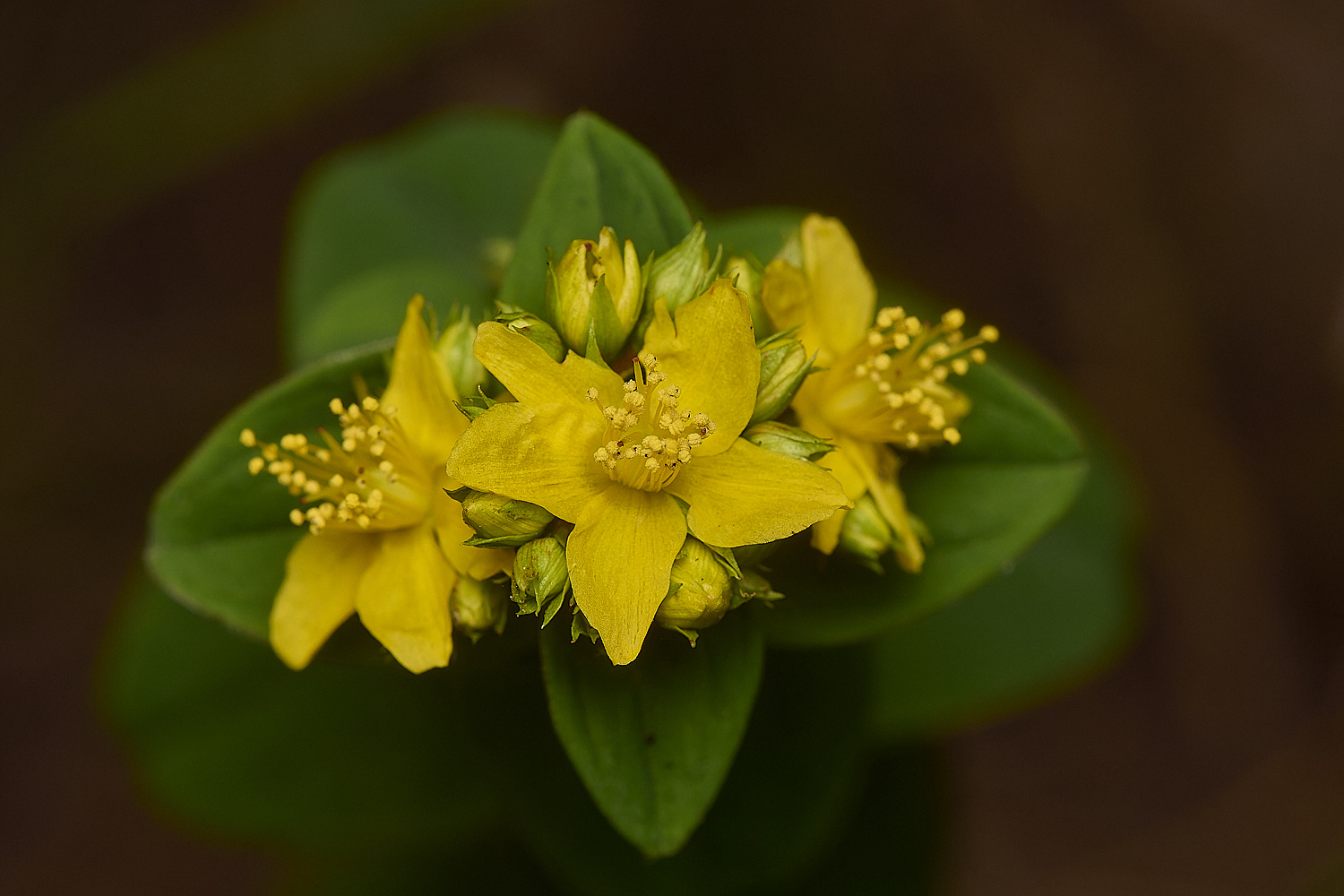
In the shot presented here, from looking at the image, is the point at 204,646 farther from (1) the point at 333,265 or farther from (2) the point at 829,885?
(2) the point at 829,885

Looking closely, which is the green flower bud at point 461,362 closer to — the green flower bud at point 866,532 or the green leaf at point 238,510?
the green leaf at point 238,510

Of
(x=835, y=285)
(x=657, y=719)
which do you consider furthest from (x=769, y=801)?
(x=835, y=285)

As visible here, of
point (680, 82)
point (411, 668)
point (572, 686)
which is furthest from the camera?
point (680, 82)

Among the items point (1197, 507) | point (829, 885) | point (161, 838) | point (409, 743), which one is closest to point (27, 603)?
point (161, 838)

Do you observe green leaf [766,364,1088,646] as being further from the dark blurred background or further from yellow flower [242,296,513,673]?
the dark blurred background

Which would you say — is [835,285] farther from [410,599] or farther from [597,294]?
[410,599]

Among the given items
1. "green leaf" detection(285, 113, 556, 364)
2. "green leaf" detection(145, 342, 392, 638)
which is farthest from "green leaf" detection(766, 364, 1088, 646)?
"green leaf" detection(285, 113, 556, 364)
